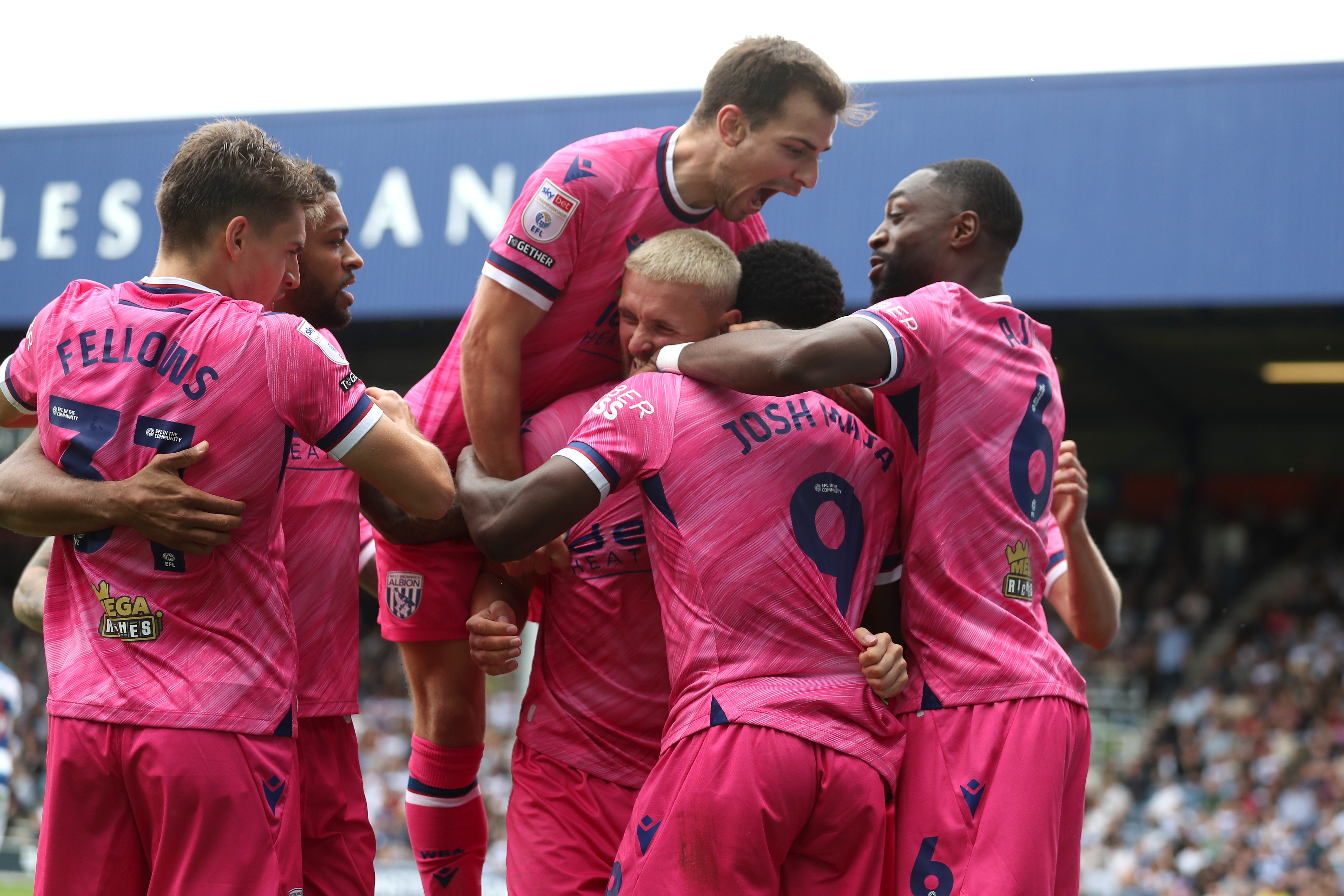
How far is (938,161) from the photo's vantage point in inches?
520

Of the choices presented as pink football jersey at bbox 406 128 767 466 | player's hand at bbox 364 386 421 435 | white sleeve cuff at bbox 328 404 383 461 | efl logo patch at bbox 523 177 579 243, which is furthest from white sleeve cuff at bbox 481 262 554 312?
white sleeve cuff at bbox 328 404 383 461

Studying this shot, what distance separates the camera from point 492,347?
12.7 ft

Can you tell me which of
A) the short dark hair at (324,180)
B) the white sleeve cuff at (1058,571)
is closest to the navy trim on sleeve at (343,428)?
the short dark hair at (324,180)

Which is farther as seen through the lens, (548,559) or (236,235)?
(548,559)

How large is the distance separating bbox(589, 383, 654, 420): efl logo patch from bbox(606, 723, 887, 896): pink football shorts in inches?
31.5

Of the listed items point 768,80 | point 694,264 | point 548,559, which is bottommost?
point 548,559

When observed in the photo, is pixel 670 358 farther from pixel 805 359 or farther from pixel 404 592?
pixel 404 592

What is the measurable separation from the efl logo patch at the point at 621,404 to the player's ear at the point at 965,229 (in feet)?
3.64

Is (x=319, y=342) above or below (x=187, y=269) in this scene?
below

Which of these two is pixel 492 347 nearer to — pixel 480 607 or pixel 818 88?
pixel 480 607

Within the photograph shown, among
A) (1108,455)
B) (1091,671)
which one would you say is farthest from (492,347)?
(1108,455)

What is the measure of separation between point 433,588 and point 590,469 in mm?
1323

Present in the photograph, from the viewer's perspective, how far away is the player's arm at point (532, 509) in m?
3.21

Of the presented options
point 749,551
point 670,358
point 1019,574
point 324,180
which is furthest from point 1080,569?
point 324,180
